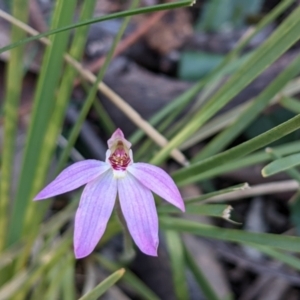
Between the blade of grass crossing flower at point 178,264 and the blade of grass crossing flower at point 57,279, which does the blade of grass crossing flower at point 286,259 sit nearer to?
the blade of grass crossing flower at point 178,264

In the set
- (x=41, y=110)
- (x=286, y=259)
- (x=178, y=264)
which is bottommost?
(x=286, y=259)

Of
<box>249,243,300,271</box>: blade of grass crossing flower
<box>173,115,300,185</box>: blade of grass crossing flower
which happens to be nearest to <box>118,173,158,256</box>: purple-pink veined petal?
<box>173,115,300,185</box>: blade of grass crossing flower

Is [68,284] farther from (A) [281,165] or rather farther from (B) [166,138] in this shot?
(A) [281,165]

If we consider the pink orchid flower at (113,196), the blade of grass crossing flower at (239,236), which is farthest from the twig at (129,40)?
the pink orchid flower at (113,196)

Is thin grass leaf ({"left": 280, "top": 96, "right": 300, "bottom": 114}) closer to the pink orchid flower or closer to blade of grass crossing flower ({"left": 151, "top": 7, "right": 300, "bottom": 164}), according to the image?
blade of grass crossing flower ({"left": 151, "top": 7, "right": 300, "bottom": 164})

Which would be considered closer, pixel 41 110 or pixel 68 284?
pixel 41 110

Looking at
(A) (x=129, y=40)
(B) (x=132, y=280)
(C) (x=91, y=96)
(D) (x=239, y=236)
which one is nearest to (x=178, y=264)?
(B) (x=132, y=280)
